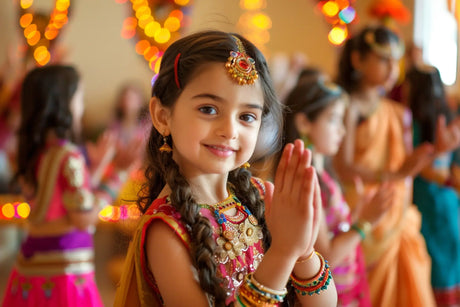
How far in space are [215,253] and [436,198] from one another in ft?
7.41

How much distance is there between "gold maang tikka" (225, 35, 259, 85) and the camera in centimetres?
96

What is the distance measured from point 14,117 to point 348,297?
3.38 metres

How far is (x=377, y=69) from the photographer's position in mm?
2484

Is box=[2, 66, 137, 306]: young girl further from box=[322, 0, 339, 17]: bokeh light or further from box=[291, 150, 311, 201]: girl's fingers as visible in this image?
box=[322, 0, 339, 17]: bokeh light

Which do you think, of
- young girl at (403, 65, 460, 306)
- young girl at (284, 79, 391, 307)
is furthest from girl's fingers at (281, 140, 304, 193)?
young girl at (403, 65, 460, 306)

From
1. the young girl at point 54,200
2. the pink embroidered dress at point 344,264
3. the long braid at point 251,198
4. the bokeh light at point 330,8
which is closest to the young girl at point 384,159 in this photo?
the pink embroidered dress at point 344,264

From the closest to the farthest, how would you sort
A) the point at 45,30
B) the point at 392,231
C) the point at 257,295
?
the point at 257,295
the point at 392,231
the point at 45,30

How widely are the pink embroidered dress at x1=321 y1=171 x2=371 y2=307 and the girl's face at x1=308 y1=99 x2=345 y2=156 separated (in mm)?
102

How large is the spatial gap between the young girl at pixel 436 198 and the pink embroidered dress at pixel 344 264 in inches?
43.4

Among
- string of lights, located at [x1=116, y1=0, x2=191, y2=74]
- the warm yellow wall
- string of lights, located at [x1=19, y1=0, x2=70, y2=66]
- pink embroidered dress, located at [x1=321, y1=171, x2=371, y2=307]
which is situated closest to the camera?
pink embroidered dress, located at [x1=321, y1=171, x2=371, y2=307]

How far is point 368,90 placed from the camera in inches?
101

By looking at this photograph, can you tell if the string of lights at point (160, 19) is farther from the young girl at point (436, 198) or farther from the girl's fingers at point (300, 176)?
the girl's fingers at point (300, 176)

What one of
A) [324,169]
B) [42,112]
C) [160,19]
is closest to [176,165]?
[324,169]

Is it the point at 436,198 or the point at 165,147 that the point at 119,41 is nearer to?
the point at 436,198
